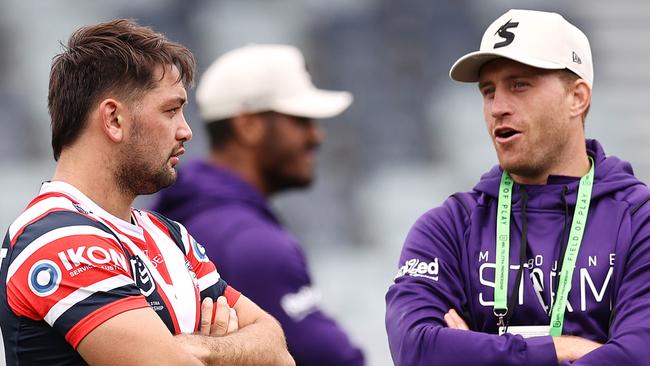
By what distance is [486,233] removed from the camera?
3055 millimetres

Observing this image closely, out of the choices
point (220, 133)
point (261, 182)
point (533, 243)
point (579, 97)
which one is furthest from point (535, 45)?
point (220, 133)

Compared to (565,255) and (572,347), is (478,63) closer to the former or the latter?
(565,255)

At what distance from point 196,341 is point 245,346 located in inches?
5.6

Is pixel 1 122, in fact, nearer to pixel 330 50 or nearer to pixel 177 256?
pixel 330 50

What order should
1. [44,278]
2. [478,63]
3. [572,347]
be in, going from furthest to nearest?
1. [478,63]
2. [572,347]
3. [44,278]

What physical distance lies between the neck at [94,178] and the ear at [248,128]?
1590mm

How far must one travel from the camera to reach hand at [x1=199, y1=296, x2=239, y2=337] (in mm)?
2697

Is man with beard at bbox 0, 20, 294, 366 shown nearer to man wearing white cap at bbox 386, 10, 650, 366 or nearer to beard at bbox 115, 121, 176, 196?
beard at bbox 115, 121, 176, 196

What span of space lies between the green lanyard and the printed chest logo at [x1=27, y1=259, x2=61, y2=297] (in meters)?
1.11

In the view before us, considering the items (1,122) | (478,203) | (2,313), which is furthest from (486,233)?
(1,122)

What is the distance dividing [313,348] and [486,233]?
3.13 ft

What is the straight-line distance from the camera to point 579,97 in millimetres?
3139

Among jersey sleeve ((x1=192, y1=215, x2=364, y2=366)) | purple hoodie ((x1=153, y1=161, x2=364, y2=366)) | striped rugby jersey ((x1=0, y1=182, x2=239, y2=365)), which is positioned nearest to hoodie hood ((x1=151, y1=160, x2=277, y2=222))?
purple hoodie ((x1=153, y1=161, x2=364, y2=366))

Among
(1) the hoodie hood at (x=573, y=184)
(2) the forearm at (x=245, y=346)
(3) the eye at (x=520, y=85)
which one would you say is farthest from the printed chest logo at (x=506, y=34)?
(2) the forearm at (x=245, y=346)
